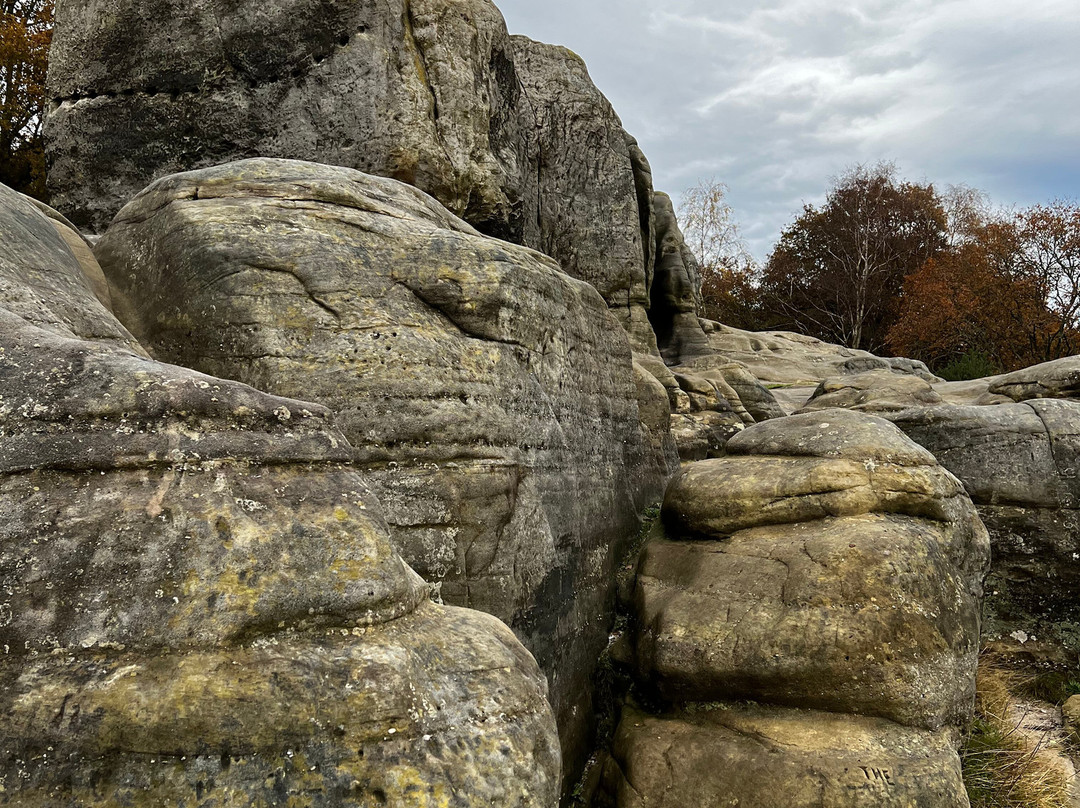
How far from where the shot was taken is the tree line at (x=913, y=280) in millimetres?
23641

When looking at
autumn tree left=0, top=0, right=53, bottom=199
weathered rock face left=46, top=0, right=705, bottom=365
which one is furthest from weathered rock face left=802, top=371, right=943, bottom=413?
autumn tree left=0, top=0, right=53, bottom=199

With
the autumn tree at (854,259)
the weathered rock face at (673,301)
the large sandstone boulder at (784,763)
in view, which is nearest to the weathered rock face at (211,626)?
the large sandstone boulder at (784,763)

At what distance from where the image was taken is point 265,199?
4.73 meters

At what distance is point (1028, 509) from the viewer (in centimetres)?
736

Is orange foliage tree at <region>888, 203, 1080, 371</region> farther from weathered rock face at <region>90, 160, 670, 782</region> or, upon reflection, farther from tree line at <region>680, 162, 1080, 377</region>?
weathered rock face at <region>90, 160, 670, 782</region>

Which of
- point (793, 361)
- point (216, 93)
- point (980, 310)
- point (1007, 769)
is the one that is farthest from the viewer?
point (980, 310)

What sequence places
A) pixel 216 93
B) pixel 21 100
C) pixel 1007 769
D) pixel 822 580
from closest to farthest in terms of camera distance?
pixel 822 580
pixel 1007 769
pixel 216 93
pixel 21 100

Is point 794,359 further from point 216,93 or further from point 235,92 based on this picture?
point 216,93

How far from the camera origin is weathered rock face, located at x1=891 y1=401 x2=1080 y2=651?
7.28m

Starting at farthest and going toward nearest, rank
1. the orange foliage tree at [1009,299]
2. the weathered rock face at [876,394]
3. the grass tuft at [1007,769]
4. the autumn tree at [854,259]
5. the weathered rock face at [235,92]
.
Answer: the autumn tree at [854,259]
the orange foliage tree at [1009,299]
the weathered rock face at [876,394]
the weathered rock face at [235,92]
the grass tuft at [1007,769]

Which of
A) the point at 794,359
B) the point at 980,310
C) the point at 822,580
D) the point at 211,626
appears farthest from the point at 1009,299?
the point at 211,626

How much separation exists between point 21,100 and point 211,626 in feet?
58.8

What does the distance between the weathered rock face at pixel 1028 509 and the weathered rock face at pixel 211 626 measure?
20.3ft

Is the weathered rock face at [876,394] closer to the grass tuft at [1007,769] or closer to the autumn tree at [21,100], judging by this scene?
the grass tuft at [1007,769]
